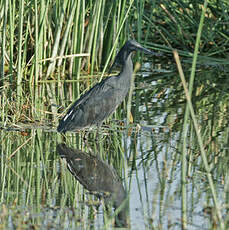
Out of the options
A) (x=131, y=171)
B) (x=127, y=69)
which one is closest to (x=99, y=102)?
(x=127, y=69)

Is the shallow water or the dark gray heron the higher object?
the dark gray heron

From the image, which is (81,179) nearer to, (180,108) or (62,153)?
(62,153)

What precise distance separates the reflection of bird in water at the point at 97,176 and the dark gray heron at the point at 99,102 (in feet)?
1.05

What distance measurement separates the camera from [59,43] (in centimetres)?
1053

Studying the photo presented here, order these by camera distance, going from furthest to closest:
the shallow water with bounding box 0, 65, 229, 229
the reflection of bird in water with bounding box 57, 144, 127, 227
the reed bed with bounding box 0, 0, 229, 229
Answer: the reflection of bird in water with bounding box 57, 144, 127, 227 < the reed bed with bounding box 0, 0, 229, 229 < the shallow water with bounding box 0, 65, 229, 229

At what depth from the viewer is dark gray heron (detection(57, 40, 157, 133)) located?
6883mm

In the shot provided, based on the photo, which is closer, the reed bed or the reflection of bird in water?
the reed bed

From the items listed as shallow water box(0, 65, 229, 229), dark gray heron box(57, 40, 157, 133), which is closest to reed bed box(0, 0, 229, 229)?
shallow water box(0, 65, 229, 229)

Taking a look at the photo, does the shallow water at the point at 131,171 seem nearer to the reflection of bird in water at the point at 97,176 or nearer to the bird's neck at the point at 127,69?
the reflection of bird in water at the point at 97,176

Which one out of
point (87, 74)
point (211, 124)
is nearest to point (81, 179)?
point (211, 124)

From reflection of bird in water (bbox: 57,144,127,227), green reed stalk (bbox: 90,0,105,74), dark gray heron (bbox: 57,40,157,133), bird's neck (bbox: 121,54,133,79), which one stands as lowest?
reflection of bird in water (bbox: 57,144,127,227)

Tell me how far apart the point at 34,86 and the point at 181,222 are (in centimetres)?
555

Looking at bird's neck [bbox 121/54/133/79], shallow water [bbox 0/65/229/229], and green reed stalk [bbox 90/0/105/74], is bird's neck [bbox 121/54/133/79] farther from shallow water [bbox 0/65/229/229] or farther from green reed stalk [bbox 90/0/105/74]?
green reed stalk [bbox 90/0/105/74]

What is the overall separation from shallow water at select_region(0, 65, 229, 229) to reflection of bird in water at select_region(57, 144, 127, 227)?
7 centimetres
